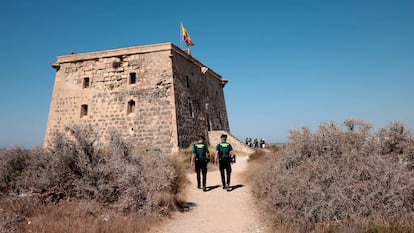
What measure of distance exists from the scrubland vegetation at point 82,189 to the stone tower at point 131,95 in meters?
8.08

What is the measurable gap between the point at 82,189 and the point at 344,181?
4787 mm

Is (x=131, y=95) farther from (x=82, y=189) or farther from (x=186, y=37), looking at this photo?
(x=82, y=189)

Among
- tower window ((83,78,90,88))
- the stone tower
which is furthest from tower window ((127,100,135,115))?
tower window ((83,78,90,88))

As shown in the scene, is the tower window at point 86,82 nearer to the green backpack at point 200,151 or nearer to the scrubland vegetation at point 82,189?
the scrubland vegetation at point 82,189

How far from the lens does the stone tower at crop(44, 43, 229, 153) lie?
1492 cm

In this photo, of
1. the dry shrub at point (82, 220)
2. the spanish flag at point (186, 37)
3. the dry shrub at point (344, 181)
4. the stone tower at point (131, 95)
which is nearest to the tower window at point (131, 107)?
the stone tower at point (131, 95)

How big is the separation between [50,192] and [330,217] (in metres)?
5.11

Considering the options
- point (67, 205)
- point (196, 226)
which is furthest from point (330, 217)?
point (67, 205)

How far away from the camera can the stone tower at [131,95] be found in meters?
14.9

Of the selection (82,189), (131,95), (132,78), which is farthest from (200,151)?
(132,78)

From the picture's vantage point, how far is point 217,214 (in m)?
5.77

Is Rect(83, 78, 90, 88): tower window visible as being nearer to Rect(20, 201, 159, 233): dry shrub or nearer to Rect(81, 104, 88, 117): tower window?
Rect(81, 104, 88, 117): tower window

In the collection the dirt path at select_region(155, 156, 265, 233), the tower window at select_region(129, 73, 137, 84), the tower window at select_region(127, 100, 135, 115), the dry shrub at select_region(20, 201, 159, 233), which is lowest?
the dirt path at select_region(155, 156, 265, 233)

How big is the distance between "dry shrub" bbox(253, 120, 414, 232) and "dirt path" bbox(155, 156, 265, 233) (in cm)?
50
